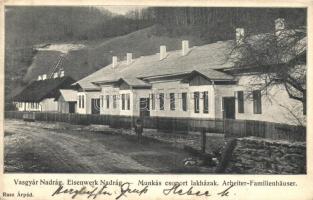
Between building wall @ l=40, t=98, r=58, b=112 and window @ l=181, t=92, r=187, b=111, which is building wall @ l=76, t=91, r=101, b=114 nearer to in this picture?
building wall @ l=40, t=98, r=58, b=112

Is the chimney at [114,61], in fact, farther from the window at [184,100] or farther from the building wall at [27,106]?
A: the building wall at [27,106]

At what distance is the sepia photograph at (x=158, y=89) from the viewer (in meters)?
3.97

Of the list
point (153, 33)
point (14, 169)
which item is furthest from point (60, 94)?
point (153, 33)

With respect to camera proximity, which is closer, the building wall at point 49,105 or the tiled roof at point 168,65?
the tiled roof at point 168,65

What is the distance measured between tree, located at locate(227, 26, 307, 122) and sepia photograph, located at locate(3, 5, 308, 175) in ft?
0.03

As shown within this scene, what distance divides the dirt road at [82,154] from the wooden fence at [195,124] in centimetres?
22

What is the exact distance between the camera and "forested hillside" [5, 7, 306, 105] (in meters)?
4.07

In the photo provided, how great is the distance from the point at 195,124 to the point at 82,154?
1235 mm

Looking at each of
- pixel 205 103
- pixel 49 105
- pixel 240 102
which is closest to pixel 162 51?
pixel 205 103

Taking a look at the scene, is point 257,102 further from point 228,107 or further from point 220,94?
point 220,94

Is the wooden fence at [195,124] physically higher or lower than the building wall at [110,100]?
lower
